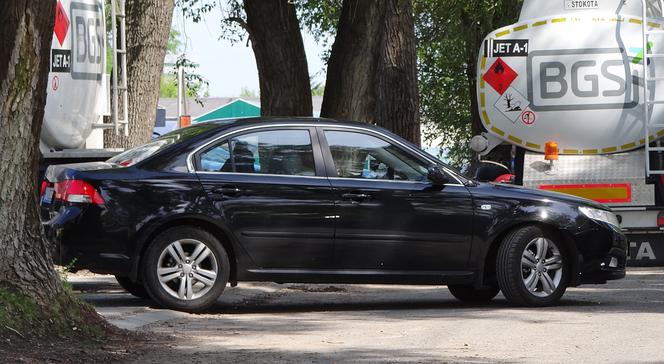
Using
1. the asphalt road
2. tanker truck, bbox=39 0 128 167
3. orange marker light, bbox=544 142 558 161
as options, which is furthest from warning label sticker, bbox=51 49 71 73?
orange marker light, bbox=544 142 558 161

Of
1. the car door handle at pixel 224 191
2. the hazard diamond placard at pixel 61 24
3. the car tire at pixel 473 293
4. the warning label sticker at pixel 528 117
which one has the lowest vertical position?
the car tire at pixel 473 293

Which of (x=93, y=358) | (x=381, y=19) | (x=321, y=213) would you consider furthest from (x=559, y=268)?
(x=381, y=19)

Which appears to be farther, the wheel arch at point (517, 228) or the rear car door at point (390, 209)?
the wheel arch at point (517, 228)

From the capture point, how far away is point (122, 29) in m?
15.7

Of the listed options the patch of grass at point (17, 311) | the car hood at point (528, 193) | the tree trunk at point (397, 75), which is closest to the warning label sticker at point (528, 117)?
the car hood at point (528, 193)

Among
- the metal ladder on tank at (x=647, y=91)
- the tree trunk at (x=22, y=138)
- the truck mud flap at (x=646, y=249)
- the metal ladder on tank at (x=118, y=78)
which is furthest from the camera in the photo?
the metal ladder on tank at (x=118, y=78)

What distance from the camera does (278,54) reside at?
17.9 meters

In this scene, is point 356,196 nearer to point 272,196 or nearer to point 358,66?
point 272,196

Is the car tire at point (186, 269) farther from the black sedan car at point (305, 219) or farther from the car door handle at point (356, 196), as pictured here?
the car door handle at point (356, 196)

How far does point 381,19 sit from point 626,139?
13.7ft

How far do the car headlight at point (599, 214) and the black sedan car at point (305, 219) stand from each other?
2cm

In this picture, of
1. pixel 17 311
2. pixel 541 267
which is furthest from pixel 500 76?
pixel 17 311

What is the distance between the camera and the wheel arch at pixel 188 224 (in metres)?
10.9

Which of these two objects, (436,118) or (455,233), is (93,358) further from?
(436,118)
